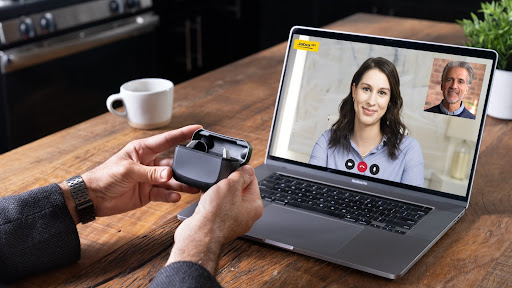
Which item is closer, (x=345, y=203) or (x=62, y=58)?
(x=345, y=203)

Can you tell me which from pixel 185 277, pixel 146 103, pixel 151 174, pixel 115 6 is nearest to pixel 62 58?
pixel 115 6

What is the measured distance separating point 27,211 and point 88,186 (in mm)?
113

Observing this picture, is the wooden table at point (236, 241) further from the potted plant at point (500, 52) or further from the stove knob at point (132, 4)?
the stove knob at point (132, 4)

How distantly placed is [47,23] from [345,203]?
184 cm

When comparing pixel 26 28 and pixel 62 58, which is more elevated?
pixel 26 28

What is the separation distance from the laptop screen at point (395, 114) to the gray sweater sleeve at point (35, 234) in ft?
1.45

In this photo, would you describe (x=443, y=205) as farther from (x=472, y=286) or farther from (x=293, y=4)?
(x=293, y=4)

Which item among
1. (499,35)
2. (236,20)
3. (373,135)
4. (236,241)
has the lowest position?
(236,20)

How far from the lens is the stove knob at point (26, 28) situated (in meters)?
2.44

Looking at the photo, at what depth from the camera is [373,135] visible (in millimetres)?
1140

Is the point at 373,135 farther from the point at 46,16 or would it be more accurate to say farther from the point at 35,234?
the point at 46,16

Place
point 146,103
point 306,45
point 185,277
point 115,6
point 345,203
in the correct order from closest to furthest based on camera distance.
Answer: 1. point 185,277
2. point 345,203
3. point 306,45
4. point 146,103
5. point 115,6

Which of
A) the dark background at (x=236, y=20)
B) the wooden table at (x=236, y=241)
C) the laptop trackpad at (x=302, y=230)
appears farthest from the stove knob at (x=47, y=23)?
the laptop trackpad at (x=302, y=230)

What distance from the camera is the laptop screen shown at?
1112 millimetres
